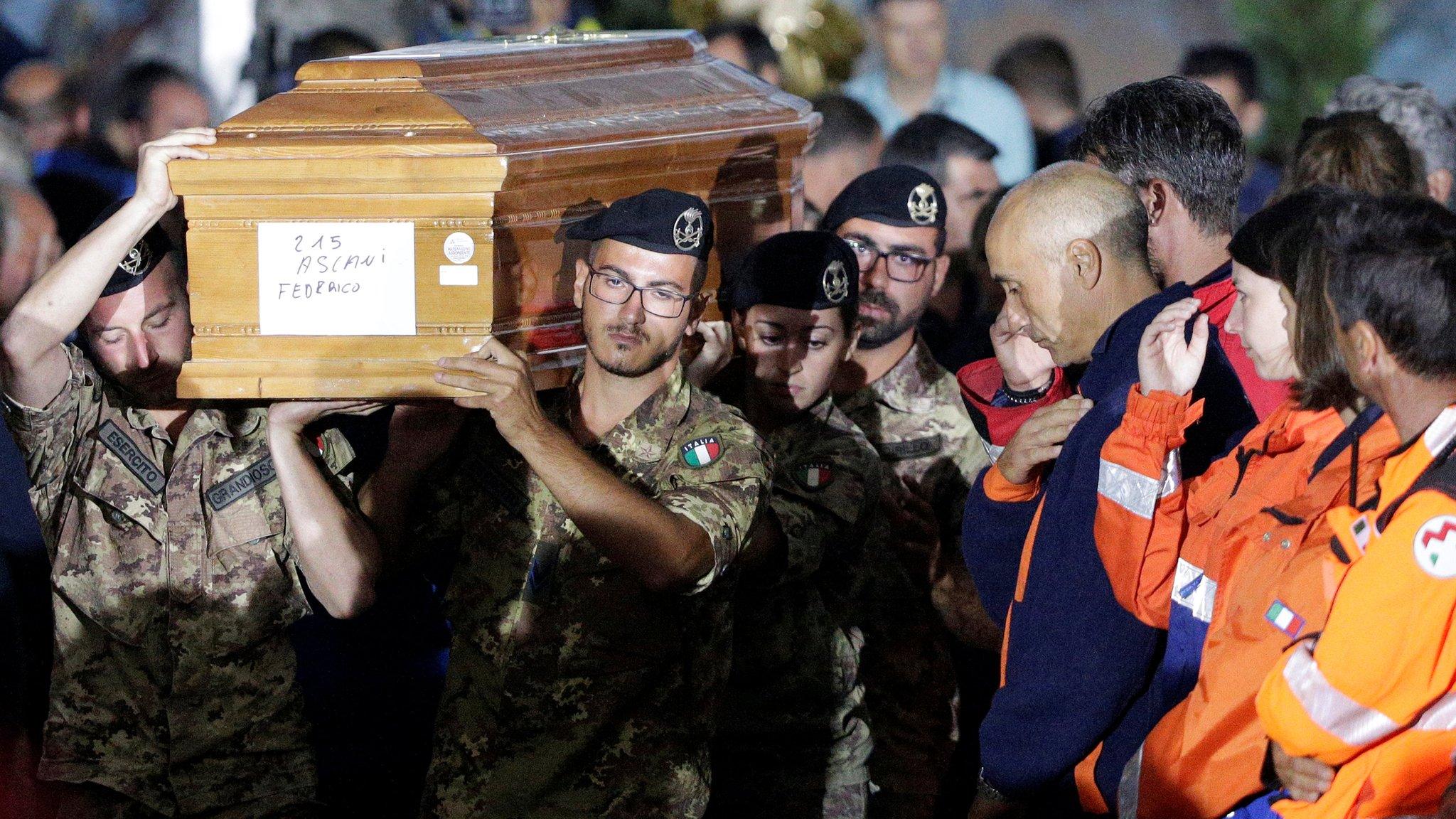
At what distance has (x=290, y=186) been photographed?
8.70 ft

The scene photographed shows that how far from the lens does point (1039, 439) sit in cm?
256

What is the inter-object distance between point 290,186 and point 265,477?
0.62 metres

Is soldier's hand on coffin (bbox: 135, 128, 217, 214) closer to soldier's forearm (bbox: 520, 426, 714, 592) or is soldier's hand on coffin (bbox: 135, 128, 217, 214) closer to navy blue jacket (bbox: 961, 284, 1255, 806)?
soldier's forearm (bbox: 520, 426, 714, 592)

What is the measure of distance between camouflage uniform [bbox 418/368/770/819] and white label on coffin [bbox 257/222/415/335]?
400 millimetres

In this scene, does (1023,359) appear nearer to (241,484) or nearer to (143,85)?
(241,484)

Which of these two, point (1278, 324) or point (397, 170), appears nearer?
point (1278, 324)

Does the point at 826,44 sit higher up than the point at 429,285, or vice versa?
the point at 429,285

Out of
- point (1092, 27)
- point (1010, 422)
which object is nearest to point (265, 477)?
point (1010, 422)

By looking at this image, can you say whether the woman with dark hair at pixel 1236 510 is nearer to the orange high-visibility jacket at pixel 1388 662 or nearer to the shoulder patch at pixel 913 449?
the orange high-visibility jacket at pixel 1388 662

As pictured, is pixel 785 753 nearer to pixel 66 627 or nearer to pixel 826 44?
A: pixel 66 627

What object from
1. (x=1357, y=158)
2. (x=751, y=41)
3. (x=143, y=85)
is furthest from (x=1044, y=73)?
(x=143, y=85)

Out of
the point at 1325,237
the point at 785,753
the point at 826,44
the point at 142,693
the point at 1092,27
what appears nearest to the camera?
the point at 1325,237

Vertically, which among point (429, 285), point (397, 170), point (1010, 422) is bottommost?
point (1010, 422)

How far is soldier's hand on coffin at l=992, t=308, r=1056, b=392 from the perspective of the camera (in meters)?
2.94
